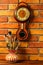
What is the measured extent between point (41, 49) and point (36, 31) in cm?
23

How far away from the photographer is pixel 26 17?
193 centimetres

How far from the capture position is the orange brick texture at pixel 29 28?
6.43 feet

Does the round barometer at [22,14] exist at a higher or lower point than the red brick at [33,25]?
higher

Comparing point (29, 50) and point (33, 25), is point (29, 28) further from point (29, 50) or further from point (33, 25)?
point (29, 50)

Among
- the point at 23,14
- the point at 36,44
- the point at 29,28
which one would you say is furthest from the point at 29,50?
the point at 23,14

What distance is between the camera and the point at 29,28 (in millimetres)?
1980

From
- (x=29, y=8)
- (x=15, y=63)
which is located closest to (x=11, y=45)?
(x=15, y=63)

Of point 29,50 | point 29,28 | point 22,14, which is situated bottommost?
point 29,50

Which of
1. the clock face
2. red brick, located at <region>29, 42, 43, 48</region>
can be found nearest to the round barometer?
the clock face

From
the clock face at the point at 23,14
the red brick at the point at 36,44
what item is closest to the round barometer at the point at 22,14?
the clock face at the point at 23,14

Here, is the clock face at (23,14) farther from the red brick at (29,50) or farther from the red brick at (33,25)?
the red brick at (29,50)

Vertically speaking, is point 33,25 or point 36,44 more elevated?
point 33,25

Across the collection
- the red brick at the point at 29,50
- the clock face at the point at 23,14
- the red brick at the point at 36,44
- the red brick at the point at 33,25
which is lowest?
the red brick at the point at 29,50

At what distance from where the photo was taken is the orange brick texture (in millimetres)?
1960
